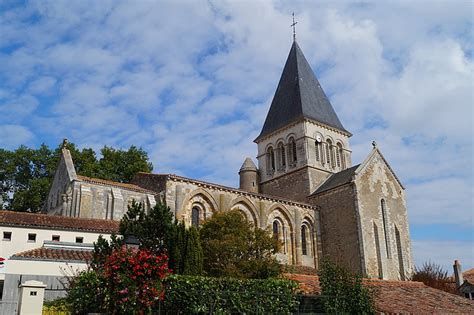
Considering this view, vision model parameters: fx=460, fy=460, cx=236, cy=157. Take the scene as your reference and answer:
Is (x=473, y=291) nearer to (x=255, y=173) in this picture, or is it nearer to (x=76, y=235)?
(x=255, y=173)

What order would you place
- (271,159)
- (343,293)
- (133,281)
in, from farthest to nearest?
1. (271,159)
2. (343,293)
3. (133,281)

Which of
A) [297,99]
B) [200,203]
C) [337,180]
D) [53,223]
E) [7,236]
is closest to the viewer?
[7,236]

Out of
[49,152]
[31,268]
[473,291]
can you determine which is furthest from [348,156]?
[31,268]

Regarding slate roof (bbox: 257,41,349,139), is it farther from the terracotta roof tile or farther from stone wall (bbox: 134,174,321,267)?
the terracotta roof tile

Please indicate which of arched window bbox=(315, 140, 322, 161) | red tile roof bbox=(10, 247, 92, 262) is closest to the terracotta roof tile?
red tile roof bbox=(10, 247, 92, 262)

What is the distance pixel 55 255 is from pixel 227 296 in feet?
28.3

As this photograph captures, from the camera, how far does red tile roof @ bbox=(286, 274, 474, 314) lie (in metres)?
14.0

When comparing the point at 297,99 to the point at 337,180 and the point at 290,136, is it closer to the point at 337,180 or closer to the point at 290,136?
the point at 290,136

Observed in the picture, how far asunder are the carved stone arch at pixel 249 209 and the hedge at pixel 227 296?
15.1 m

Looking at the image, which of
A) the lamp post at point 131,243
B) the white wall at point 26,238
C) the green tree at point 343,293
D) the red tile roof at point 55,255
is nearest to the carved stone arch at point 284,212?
the white wall at point 26,238

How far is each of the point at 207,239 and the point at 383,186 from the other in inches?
722

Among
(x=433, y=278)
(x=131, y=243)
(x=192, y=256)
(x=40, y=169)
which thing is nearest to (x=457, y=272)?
(x=433, y=278)

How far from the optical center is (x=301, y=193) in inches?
1355

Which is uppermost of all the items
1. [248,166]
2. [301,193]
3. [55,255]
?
[248,166]
